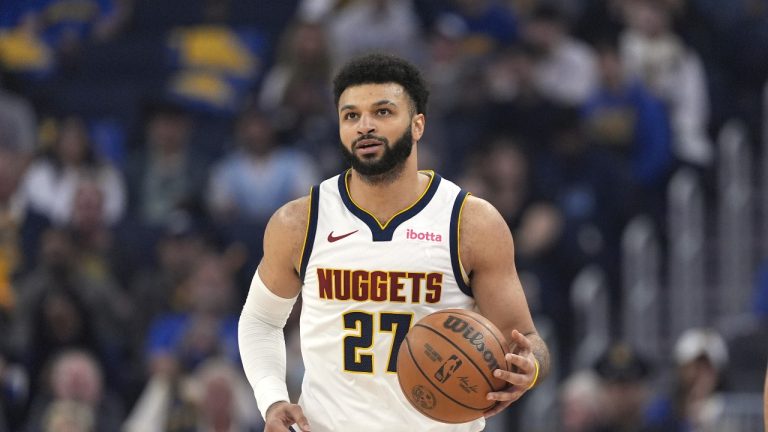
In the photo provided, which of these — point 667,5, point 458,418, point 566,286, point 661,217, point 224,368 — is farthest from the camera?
point 667,5

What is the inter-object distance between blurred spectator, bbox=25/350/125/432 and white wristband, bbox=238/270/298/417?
13.9 feet

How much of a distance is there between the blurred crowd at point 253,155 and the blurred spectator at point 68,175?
20 millimetres

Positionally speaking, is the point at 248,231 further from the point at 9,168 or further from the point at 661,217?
the point at 661,217

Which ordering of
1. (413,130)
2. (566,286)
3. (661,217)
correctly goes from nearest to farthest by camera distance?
(413,130), (566,286), (661,217)

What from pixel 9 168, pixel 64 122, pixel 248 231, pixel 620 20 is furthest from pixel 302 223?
pixel 620 20

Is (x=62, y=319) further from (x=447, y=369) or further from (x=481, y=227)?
(x=447, y=369)

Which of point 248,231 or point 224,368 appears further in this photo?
point 248,231

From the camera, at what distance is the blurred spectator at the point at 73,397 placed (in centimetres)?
961

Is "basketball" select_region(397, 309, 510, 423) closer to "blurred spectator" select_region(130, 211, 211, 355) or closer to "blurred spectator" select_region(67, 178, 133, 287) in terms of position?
"blurred spectator" select_region(130, 211, 211, 355)

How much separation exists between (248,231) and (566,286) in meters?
2.58

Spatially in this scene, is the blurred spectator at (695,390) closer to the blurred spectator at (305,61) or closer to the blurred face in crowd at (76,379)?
the blurred face in crowd at (76,379)

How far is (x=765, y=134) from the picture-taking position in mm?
12141

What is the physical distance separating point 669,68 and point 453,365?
27.3 ft

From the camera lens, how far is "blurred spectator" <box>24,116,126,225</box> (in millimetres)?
11617
